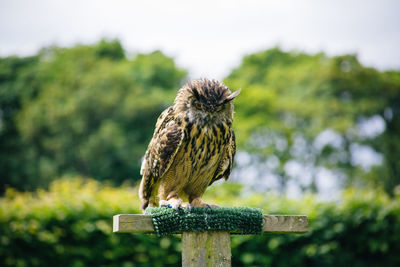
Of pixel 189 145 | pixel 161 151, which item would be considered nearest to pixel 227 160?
pixel 189 145

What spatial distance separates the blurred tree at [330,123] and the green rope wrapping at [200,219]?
1888 cm

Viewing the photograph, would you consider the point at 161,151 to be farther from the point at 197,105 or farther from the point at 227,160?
the point at 227,160

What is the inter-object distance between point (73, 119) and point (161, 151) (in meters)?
21.0

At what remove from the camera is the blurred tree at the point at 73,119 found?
74.2 feet

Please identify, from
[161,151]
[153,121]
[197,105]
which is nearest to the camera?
[197,105]

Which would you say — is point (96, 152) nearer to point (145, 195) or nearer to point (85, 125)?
point (85, 125)

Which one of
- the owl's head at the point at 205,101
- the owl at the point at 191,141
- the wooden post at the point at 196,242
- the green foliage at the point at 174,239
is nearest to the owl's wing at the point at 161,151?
the owl at the point at 191,141

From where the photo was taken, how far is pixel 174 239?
21.1ft

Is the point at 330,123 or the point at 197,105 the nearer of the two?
the point at 197,105

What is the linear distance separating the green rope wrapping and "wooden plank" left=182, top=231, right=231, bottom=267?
49 mm

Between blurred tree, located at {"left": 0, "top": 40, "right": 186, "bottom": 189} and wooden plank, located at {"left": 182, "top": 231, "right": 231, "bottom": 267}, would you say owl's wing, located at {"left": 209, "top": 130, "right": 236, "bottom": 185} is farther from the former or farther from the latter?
blurred tree, located at {"left": 0, "top": 40, "right": 186, "bottom": 189}

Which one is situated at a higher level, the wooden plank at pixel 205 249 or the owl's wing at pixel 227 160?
the owl's wing at pixel 227 160

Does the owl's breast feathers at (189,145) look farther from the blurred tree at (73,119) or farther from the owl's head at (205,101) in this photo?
the blurred tree at (73,119)

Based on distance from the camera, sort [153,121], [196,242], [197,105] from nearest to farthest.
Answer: [196,242]
[197,105]
[153,121]
